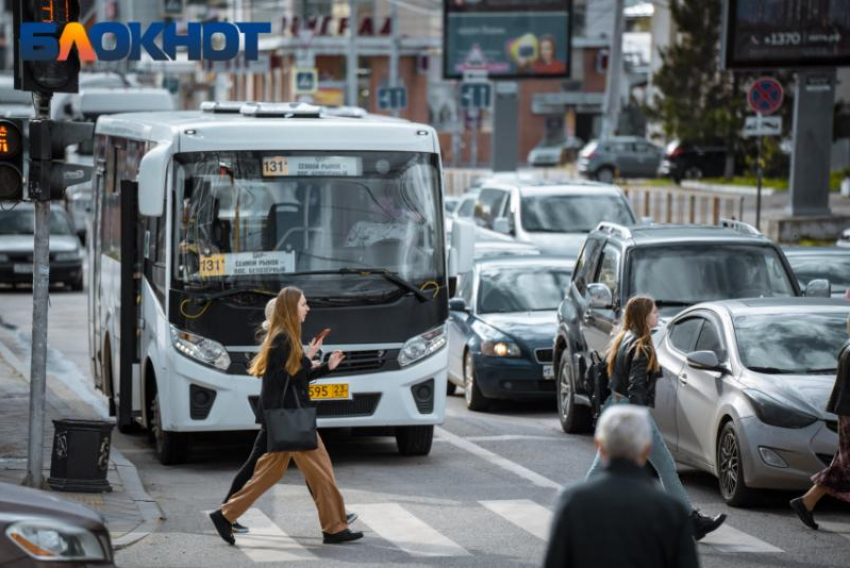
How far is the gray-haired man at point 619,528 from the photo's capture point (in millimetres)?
5594

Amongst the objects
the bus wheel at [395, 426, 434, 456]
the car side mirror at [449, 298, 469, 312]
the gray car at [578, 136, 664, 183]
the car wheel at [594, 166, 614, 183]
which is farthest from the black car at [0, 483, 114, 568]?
the car wheel at [594, 166, 614, 183]

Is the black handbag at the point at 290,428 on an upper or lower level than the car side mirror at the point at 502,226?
upper

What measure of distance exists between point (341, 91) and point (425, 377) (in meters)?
78.1

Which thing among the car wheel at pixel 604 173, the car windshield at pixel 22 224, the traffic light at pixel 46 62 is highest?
the traffic light at pixel 46 62

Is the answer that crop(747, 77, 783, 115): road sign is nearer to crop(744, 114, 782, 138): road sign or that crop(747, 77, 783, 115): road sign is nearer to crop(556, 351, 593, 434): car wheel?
crop(744, 114, 782, 138): road sign

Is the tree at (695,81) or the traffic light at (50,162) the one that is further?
the tree at (695,81)

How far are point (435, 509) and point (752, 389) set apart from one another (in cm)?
230

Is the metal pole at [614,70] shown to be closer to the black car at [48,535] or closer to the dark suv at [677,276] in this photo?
the dark suv at [677,276]

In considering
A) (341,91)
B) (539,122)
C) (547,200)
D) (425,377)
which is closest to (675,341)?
(425,377)

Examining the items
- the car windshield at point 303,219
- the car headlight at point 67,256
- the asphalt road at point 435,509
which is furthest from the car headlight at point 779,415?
the car headlight at point 67,256

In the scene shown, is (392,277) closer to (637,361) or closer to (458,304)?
(637,361)

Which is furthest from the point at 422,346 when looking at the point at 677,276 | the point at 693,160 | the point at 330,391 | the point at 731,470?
the point at 693,160

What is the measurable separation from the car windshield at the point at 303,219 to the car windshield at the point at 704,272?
7.70ft

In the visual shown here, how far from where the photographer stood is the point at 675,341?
45.2 feet
